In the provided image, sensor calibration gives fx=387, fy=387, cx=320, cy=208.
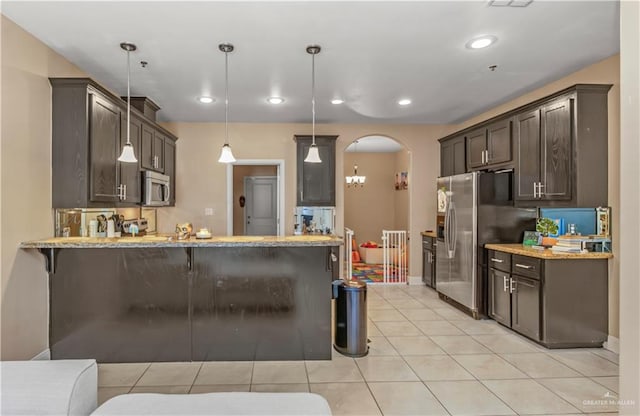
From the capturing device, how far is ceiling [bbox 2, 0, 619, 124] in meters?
2.76

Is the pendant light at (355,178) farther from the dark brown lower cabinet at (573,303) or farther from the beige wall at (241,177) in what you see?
the dark brown lower cabinet at (573,303)

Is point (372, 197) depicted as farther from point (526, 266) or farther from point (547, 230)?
point (526, 266)

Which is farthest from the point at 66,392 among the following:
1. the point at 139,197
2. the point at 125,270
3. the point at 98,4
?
the point at 139,197

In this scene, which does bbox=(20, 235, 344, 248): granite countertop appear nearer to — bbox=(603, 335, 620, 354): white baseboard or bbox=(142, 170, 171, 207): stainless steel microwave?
bbox=(142, 170, 171, 207): stainless steel microwave

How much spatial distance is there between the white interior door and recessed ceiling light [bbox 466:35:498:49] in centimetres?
627

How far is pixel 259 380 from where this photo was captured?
2988 millimetres

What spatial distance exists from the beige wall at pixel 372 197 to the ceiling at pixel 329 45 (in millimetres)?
5344

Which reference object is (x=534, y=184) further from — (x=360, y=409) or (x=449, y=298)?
(x=360, y=409)

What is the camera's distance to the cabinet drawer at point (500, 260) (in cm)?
418

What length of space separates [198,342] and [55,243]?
1.40m

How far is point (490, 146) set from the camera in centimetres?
488

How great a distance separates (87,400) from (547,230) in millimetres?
4258

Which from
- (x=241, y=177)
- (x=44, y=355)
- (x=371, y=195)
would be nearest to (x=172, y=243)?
(x=44, y=355)

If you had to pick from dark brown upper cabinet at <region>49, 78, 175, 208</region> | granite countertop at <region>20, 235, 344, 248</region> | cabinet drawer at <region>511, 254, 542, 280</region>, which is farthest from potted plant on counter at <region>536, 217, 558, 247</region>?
dark brown upper cabinet at <region>49, 78, 175, 208</region>
